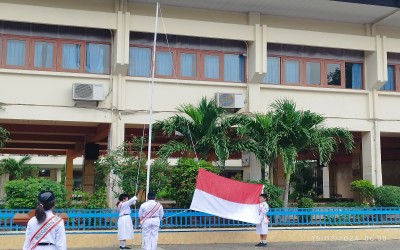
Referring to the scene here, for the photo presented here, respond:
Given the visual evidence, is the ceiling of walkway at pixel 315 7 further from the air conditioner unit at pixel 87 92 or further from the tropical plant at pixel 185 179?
the tropical plant at pixel 185 179

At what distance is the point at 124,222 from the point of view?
12.4m

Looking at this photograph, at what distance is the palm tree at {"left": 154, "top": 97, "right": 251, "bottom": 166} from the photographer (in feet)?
48.6

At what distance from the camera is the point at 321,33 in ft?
57.6

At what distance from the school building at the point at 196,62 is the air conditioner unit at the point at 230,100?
3 cm

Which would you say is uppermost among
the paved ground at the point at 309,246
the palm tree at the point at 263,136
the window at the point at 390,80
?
the window at the point at 390,80

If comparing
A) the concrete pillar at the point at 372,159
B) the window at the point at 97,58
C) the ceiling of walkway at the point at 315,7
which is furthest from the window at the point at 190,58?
the concrete pillar at the point at 372,159

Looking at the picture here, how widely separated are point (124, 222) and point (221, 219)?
9.34 feet

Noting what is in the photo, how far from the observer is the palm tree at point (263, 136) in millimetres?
14938

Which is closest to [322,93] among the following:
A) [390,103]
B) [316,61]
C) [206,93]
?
[316,61]

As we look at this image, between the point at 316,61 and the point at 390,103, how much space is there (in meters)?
2.92

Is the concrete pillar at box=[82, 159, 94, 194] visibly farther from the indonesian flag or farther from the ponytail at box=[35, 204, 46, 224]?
the ponytail at box=[35, 204, 46, 224]

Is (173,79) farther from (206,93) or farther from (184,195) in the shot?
(184,195)

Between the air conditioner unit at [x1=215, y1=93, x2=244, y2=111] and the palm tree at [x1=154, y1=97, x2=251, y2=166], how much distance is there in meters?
0.80

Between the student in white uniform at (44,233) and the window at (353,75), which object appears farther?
the window at (353,75)
